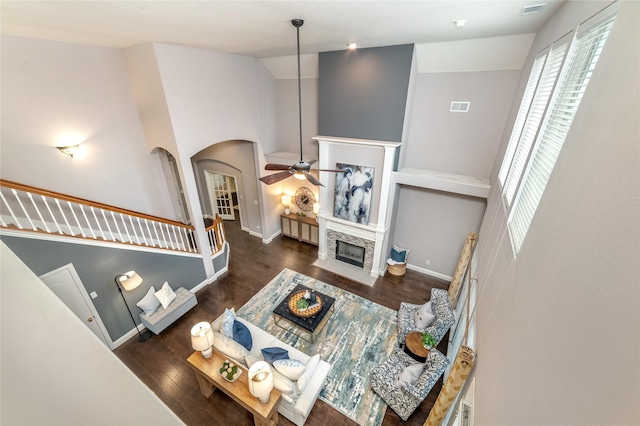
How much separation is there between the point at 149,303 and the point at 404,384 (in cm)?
464

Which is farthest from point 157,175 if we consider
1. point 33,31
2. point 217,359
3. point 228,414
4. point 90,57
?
point 228,414

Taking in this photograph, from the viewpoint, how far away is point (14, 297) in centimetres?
59

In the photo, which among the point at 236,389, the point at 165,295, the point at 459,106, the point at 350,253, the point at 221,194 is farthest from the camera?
the point at 221,194

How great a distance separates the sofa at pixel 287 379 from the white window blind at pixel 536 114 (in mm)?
3473

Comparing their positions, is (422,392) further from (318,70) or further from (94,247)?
(318,70)

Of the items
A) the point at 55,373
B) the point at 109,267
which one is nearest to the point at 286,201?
the point at 109,267

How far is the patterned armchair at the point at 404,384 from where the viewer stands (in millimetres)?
3248

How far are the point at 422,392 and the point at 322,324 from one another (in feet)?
6.64

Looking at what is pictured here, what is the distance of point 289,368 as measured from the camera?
3.40 metres

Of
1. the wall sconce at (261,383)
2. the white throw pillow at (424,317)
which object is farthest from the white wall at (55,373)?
the white throw pillow at (424,317)

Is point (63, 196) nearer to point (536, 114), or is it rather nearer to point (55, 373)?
point (55, 373)

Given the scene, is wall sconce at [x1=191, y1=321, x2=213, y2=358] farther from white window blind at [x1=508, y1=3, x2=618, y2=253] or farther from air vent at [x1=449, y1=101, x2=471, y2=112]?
air vent at [x1=449, y1=101, x2=471, y2=112]

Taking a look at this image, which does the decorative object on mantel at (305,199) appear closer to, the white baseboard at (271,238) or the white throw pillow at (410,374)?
the white baseboard at (271,238)

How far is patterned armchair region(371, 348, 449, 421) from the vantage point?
325 cm
